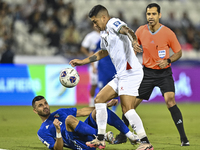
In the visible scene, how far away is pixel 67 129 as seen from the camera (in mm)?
4926

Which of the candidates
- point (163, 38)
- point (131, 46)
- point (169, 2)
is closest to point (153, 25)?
point (163, 38)

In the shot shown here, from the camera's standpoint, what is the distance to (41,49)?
15289mm

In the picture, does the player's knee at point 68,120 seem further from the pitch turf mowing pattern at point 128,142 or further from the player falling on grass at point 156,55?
the player falling on grass at point 156,55

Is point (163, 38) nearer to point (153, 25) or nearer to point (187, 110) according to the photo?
point (153, 25)

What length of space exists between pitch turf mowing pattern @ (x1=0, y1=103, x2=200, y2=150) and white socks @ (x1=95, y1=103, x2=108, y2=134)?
723 millimetres

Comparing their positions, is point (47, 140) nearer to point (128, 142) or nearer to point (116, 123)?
point (116, 123)

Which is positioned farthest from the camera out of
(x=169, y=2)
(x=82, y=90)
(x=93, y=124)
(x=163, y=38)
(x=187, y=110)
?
(x=169, y=2)

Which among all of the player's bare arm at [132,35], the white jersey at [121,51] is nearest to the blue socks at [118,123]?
the white jersey at [121,51]

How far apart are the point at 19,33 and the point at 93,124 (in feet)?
35.7

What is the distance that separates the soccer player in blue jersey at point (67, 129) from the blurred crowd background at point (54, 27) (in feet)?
27.1

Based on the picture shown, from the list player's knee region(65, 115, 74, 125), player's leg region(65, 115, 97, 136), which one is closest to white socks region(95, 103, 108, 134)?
player's leg region(65, 115, 97, 136)

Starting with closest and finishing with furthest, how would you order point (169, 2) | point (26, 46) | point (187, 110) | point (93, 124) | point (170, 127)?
point (93, 124) < point (170, 127) < point (187, 110) < point (26, 46) < point (169, 2)

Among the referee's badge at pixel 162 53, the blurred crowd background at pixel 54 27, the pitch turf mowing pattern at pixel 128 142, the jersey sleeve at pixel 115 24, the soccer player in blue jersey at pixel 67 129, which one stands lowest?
the pitch turf mowing pattern at pixel 128 142

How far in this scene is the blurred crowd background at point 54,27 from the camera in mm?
14914
